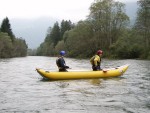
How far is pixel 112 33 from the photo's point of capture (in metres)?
64.1

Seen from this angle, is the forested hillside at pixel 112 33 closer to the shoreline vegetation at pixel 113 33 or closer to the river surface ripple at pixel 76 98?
the shoreline vegetation at pixel 113 33

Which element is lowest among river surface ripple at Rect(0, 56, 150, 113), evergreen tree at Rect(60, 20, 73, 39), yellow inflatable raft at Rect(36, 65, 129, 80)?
river surface ripple at Rect(0, 56, 150, 113)

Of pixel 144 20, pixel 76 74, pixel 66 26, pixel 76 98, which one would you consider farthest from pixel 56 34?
pixel 76 98

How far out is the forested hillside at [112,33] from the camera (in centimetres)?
5216

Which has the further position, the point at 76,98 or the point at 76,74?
the point at 76,74

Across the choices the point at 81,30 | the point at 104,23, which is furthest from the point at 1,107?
the point at 81,30

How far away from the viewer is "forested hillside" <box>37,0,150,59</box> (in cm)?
5216

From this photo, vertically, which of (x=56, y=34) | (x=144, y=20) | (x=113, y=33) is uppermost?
(x=56, y=34)

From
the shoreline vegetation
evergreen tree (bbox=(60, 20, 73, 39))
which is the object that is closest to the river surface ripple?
the shoreline vegetation

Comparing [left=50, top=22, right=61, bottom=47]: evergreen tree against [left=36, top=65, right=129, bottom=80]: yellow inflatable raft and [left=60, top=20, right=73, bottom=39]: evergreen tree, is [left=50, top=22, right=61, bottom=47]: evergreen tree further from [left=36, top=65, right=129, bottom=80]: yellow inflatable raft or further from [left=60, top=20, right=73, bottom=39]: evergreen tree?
[left=36, top=65, right=129, bottom=80]: yellow inflatable raft

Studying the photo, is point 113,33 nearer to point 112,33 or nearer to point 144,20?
point 112,33

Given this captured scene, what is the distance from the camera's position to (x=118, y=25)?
63688 mm

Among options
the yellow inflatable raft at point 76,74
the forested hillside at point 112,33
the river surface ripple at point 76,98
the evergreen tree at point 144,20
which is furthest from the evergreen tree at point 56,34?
the river surface ripple at point 76,98

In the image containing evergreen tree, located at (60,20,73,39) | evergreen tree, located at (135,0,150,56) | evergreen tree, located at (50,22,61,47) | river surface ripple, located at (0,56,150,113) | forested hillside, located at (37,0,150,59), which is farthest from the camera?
evergreen tree, located at (50,22,61,47)
